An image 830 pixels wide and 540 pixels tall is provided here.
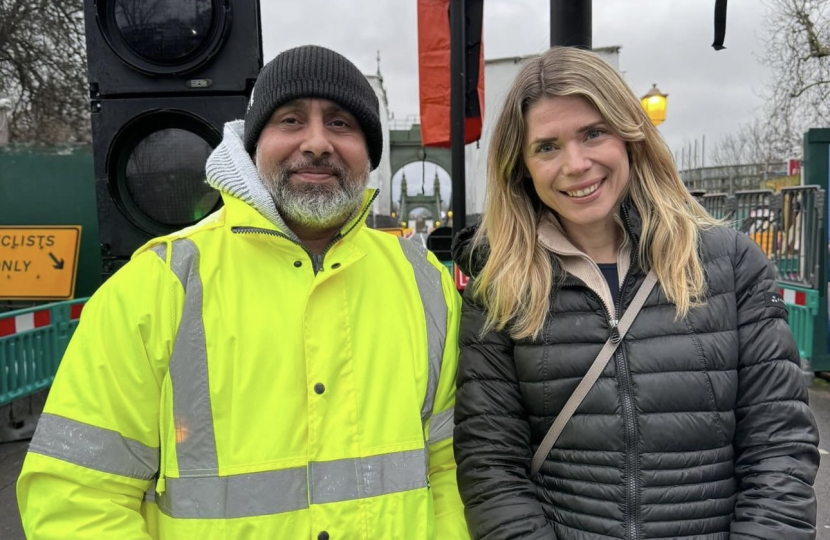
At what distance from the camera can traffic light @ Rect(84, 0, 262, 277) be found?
232cm

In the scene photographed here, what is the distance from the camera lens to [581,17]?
2453mm

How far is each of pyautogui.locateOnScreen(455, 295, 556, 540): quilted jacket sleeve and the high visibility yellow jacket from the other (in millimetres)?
108

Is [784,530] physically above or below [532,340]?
below

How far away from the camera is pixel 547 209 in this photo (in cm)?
178

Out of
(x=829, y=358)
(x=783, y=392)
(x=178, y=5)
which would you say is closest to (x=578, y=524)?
(x=783, y=392)

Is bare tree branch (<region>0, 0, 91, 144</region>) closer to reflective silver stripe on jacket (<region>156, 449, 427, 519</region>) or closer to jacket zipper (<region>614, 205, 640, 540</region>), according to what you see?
reflective silver stripe on jacket (<region>156, 449, 427, 519</region>)

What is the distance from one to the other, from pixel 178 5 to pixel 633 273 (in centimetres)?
192

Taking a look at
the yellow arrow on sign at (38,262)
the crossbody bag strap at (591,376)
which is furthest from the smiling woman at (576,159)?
the yellow arrow on sign at (38,262)

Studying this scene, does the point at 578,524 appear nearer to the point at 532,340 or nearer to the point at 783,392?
the point at 532,340

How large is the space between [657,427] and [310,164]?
109 cm

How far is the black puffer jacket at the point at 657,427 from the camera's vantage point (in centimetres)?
140

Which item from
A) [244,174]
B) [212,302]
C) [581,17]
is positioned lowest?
[212,302]

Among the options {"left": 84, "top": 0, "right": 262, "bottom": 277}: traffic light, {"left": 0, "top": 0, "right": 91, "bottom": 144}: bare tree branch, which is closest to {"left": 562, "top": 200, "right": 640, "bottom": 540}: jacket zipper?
{"left": 84, "top": 0, "right": 262, "bottom": 277}: traffic light

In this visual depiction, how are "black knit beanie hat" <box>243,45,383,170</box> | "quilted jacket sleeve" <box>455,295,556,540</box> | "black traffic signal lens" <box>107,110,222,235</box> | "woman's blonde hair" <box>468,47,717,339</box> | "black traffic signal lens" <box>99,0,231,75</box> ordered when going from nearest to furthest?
"quilted jacket sleeve" <box>455,295,556,540</box> → "woman's blonde hair" <box>468,47,717,339</box> → "black knit beanie hat" <box>243,45,383,170</box> → "black traffic signal lens" <box>99,0,231,75</box> → "black traffic signal lens" <box>107,110,222,235</box>
